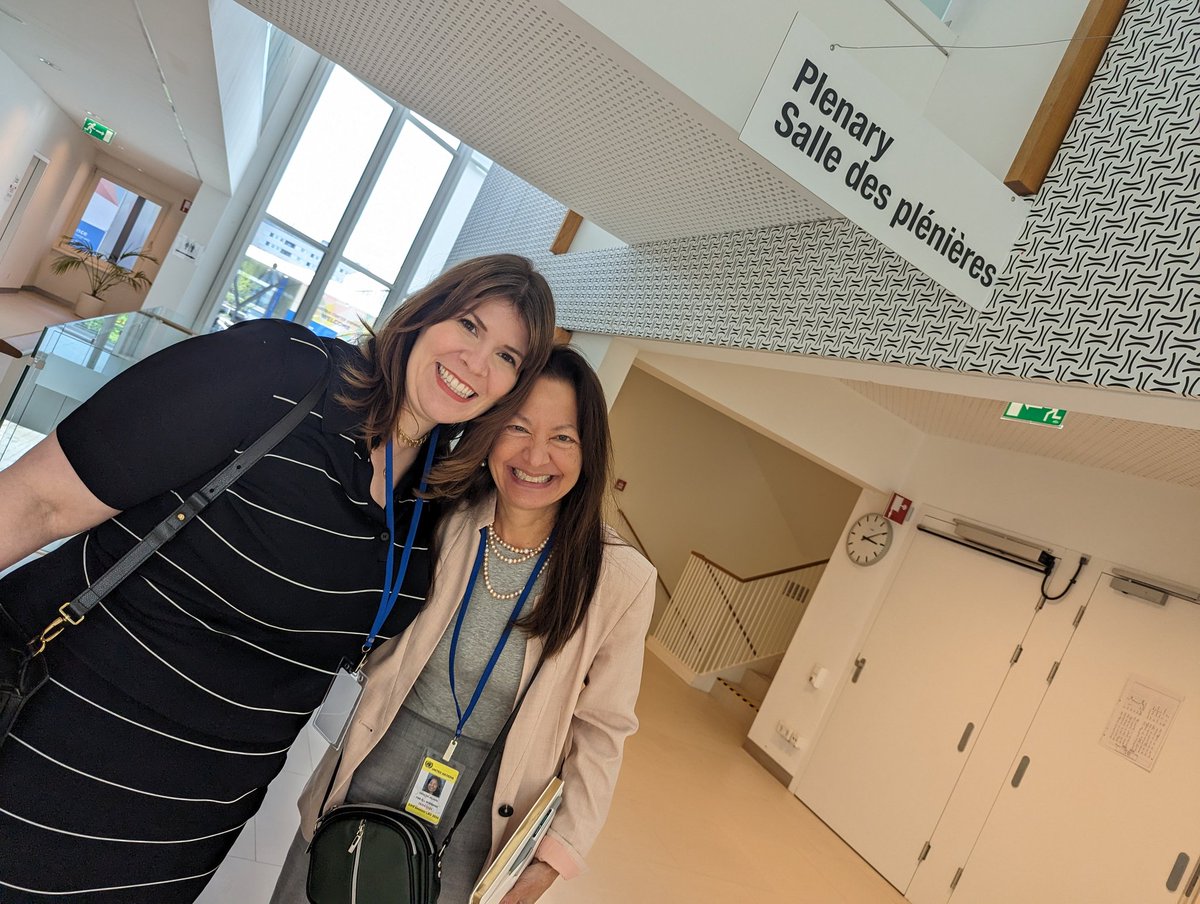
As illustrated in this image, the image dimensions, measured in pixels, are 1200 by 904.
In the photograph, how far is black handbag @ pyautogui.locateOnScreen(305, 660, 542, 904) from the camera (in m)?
1.45

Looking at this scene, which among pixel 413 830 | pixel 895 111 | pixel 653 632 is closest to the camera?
pixel 413 830

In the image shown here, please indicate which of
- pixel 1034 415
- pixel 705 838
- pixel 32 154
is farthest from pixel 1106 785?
pixel 32 154

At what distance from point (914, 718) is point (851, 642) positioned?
36.4 inches

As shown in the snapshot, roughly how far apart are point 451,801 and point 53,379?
10.5 ft

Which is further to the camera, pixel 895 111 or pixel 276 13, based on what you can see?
pixel 276 13

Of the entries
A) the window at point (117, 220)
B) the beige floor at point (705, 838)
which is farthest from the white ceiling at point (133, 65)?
the window at point (117, 220)

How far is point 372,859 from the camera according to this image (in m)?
1.47

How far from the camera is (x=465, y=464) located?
1.58 m

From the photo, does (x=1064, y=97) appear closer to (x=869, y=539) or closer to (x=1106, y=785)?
(x=1106, y=785)

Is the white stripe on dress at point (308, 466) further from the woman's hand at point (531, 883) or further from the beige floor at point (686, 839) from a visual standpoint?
the beige floor at point (686, 839)

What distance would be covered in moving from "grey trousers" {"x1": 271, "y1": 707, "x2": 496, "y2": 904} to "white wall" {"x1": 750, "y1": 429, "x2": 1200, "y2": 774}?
4.97 m

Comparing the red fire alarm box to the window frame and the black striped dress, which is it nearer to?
the black striped dress

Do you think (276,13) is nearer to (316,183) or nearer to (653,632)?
(653,632)

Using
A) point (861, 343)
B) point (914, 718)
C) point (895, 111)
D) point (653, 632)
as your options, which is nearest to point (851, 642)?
point (914, 718)
